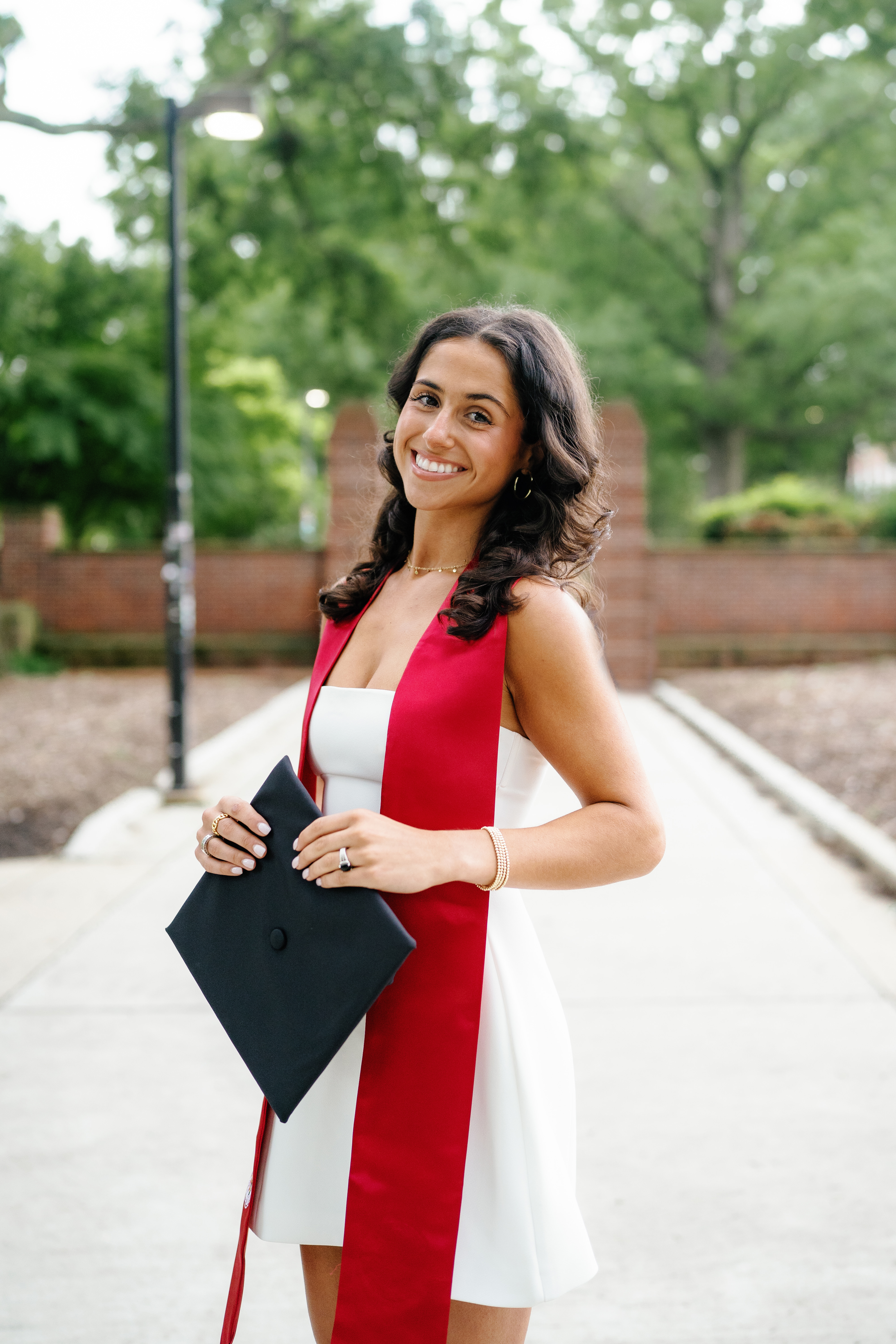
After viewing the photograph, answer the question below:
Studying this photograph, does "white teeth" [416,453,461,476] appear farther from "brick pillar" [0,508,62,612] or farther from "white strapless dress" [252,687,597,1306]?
"brick pillar" [0,508,62,612]

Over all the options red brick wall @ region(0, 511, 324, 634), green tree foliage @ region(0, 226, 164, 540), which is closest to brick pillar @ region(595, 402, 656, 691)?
red brick wall @ region(0, 511, 324, 634)

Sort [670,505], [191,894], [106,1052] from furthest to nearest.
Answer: [670,505], [106,1052], [191,894]

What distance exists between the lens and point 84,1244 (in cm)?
304

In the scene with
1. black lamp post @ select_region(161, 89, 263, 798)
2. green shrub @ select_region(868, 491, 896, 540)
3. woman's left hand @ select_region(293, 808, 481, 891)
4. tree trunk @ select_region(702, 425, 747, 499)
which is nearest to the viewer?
woman's left hand @ select_region(293, 808, 481, 891)

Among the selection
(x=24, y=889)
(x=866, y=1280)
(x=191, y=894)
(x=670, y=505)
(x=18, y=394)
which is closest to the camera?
(x=191, y=894)

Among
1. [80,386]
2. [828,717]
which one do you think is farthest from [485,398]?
[80,386]

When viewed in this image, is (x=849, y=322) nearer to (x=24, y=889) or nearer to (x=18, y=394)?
(x=18, y=394)

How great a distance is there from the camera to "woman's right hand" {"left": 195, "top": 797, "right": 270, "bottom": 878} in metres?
1.66

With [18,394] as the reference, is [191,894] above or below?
below

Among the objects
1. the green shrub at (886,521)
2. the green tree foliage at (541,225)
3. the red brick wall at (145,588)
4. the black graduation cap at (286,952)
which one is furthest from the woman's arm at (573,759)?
→ the green shrub at (886,521)

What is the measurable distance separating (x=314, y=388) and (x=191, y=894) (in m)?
30.6

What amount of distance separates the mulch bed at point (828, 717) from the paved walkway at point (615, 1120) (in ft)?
6.68

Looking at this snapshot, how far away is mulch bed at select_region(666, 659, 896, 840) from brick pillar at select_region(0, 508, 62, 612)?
9015mm

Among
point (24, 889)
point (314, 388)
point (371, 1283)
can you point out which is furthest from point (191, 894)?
point (314, 388)
